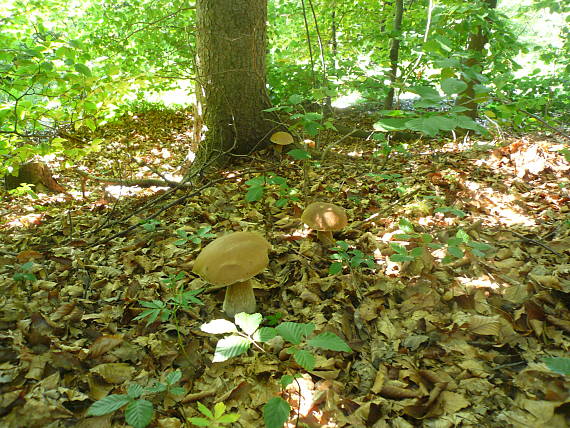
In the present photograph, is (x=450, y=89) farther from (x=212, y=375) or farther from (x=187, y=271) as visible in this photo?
(x=187, y=271)

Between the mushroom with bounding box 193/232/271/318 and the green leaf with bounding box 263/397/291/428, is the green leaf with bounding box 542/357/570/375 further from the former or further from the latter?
the mushroom with bounding box 193/232/271/318

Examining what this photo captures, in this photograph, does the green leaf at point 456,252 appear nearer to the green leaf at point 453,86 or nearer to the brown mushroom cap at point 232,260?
the green leaf at point 453,86

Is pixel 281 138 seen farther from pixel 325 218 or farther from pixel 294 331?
pixel 294 331

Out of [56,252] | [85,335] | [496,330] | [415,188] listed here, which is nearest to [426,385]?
[496,330]

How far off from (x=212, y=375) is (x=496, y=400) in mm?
1839

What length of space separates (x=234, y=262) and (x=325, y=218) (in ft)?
3.97

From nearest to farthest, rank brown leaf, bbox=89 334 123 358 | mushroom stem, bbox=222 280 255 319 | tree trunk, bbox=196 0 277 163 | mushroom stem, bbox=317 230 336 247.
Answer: brown leaf, bbox=89 334 123 358
mushroom stem, bbox=222 280 255 319
mushroom stem, bbox=317 230 336 247
tree trunk, bbox=196 0 277 163

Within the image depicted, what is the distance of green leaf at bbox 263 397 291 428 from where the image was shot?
1.56m

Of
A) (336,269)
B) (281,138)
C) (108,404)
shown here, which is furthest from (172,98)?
(108,404)

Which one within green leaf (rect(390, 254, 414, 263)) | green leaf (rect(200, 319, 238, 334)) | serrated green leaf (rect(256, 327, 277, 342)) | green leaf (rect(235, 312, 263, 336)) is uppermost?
green leaf (rect(235, 312, 263, 336))

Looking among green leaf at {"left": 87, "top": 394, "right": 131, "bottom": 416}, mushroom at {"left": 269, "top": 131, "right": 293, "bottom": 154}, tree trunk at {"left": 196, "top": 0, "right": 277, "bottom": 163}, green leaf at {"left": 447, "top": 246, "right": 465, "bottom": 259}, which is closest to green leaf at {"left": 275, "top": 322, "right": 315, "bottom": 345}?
green leaf at {"left": 87, "top": 394, "right": 131, "bottom": 416}

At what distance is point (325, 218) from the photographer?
129 inches

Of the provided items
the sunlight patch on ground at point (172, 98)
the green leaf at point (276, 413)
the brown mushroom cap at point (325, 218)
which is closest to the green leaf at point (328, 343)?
the green leaf at point (276, 413)

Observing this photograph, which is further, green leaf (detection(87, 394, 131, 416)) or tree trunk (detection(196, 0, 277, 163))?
tree trunk (detection(196, 0, 277, 163))
